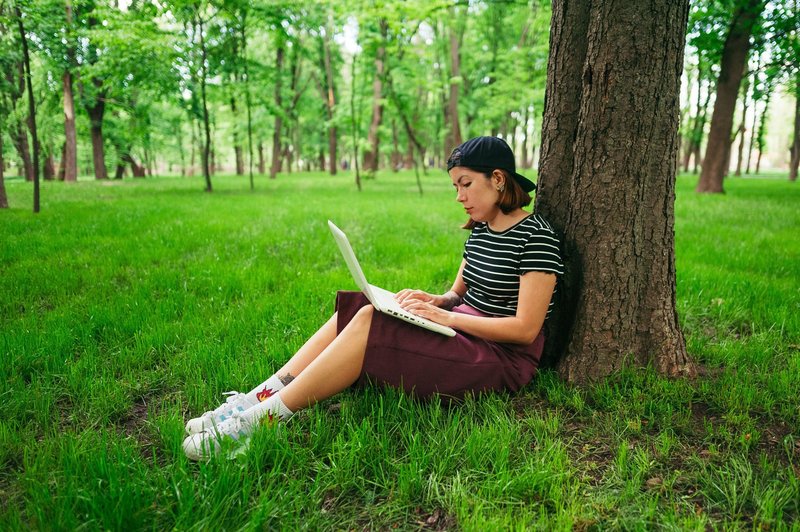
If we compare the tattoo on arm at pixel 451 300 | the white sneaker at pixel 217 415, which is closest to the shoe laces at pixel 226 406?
the white sneaker at pixel 217 415

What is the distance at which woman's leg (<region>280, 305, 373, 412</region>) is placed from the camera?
221 cm

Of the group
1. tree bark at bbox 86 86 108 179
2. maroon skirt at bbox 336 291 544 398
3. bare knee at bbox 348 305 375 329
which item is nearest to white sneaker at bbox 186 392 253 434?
maroon skirt at bbox 336 291 544 398

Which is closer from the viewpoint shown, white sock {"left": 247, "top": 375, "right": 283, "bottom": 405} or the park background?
the park background

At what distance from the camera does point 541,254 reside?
237 centimetres

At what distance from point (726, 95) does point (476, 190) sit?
52.4 ft

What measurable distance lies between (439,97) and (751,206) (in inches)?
1086

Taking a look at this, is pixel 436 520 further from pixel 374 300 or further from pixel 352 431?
pixel 374 300

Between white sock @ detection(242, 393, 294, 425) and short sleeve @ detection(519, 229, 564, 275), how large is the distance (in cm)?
140

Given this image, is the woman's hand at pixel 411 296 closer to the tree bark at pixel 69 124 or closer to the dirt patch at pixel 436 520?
the dirt patch at pixel 436 520

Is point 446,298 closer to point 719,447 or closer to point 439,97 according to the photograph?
point 719,447

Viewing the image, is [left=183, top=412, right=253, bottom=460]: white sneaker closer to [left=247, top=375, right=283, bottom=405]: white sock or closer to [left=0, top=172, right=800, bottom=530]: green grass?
[left=0, top=172, right=800, bottom=530]: green grass

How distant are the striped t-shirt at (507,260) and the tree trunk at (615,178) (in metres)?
0.33

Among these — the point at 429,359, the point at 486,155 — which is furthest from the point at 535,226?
the point at 429,359

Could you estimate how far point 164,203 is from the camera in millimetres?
11367
